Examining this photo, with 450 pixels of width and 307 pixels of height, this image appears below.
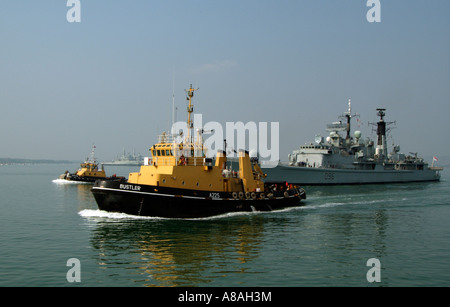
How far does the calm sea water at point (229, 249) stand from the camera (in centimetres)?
1435

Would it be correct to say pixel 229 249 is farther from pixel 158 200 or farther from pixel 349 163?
pixel 349 163

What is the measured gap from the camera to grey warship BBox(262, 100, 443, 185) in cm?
6319

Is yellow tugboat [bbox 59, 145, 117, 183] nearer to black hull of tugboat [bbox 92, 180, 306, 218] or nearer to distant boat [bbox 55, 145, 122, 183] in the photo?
distant boat [bbox 55, 145, 122, 183]

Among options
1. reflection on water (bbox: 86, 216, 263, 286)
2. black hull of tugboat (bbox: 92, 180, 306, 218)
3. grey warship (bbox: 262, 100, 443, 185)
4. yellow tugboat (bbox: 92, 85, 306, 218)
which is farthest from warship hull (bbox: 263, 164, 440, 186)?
reflection on water (bbox: 86, 216, 263, 286)

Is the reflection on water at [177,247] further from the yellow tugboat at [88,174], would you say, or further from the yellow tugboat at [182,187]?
the yellow tugboat at [88,174]

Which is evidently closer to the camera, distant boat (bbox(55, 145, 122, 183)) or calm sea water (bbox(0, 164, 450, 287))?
calm sea water (bbox(0, 164, 450, 287))

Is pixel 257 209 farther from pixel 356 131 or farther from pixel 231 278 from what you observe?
pixel 356 131

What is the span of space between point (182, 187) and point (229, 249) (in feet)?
28.1

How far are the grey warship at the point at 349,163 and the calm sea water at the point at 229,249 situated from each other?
3225 centimetres

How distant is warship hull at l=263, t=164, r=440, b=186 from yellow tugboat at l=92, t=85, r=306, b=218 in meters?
29.2
